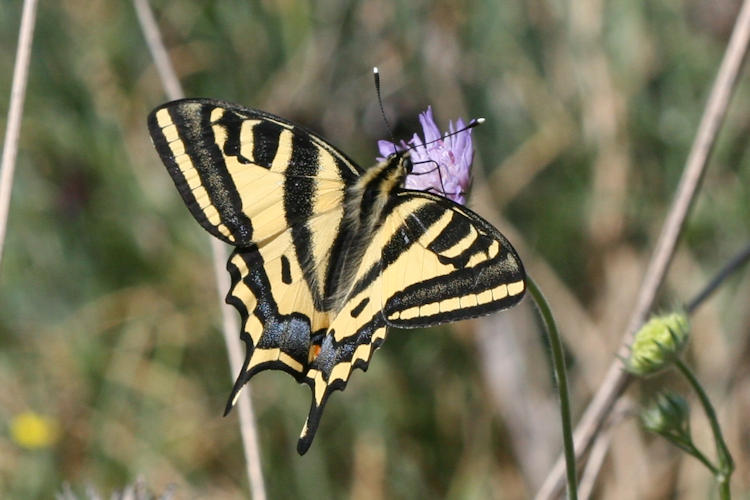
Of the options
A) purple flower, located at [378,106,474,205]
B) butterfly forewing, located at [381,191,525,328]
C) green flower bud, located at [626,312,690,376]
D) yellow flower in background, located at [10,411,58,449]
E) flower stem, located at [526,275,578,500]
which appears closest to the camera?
flower stem, located at [526,275,578,500]

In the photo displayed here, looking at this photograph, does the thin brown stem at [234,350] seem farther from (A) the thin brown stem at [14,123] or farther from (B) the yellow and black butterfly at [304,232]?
(A) the thin brown stem at [14,123]

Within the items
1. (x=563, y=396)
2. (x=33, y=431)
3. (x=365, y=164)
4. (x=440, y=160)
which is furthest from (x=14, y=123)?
(x=365, y=164)

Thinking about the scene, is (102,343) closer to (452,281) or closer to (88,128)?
(88,128)

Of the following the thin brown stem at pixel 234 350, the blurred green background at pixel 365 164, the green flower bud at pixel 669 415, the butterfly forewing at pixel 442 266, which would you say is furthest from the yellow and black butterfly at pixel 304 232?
the blurred green background at pixel 365 164

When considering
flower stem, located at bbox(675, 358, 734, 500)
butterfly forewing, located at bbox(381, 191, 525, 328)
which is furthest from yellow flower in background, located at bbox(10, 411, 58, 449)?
flower stem, located at bbox(675, 358, 734, 500)

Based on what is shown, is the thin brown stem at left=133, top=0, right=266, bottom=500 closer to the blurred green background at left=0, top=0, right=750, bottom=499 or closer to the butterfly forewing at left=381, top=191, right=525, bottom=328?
the butterfly forewing at left=381, top=191, right=525, bottom=328

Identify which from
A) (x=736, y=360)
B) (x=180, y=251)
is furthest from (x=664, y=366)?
(x=180, y=251)
